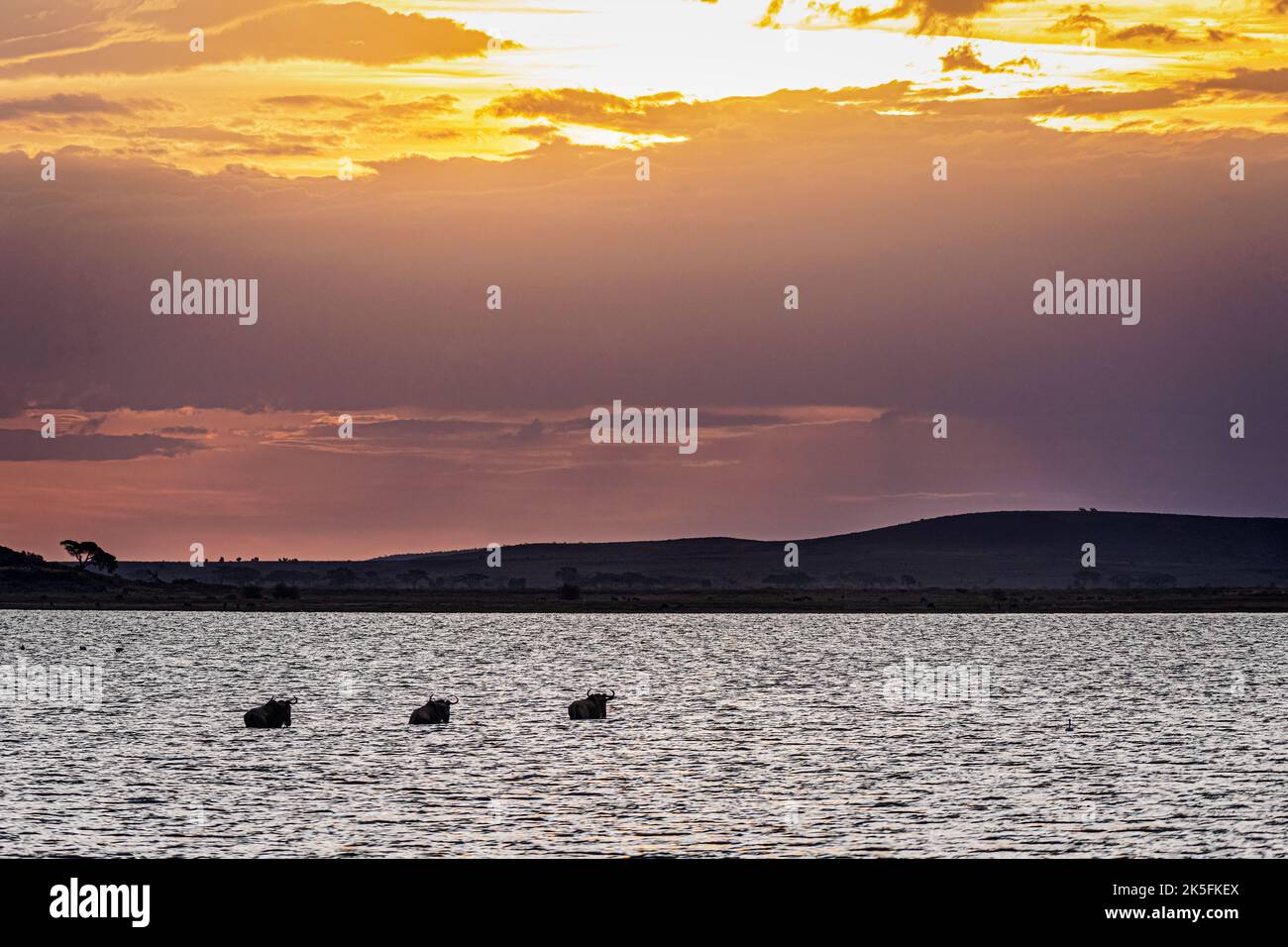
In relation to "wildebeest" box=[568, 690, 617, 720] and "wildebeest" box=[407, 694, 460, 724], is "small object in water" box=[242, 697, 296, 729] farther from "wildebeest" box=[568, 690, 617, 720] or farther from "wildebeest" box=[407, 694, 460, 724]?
"wildebeest" box=[568, 690, 617, 720]

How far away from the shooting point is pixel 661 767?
53.9 m

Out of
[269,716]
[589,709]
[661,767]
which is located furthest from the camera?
[589,709]

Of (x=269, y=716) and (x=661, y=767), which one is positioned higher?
(x=269, y=716)

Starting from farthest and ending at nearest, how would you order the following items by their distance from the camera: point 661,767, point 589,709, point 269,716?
1. point 589,709
2. point 269,716
3. point 661,767

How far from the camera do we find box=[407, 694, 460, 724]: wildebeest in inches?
2709

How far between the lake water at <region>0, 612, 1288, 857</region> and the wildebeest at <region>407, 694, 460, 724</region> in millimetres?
737

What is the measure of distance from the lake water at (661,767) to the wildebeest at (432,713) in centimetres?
74

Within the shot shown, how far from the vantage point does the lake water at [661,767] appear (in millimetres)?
38844

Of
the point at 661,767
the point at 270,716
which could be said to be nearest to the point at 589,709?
the point at 270,716

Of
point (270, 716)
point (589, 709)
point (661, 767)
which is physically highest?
point (270, 716)

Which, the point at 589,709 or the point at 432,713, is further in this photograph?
the point at 589,709

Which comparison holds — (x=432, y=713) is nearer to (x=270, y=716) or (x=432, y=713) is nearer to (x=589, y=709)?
(x=270, y=716)

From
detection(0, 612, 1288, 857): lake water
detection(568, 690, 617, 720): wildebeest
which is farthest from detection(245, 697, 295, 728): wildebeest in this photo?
detection(568, 690, 617, 720): wildebeest

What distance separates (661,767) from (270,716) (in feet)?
75.6
